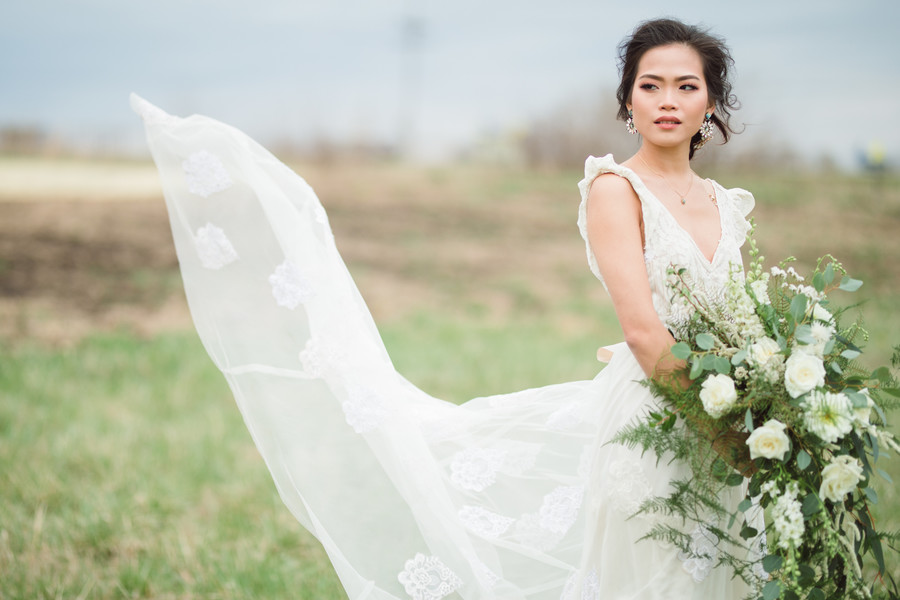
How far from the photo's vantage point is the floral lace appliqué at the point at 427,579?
7.40 ft

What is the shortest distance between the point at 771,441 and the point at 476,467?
1.10 metres

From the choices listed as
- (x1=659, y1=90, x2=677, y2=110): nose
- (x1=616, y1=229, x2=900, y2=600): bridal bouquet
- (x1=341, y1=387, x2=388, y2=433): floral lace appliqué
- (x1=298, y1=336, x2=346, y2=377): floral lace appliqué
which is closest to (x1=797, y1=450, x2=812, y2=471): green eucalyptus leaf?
(x1=616, y1=229, x2=900, y2=600): bridal bouquet

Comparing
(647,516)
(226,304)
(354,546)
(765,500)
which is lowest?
(354,546)

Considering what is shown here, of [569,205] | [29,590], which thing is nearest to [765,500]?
[29,590]

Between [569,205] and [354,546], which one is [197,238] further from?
[569,205]

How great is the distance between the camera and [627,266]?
1.94m

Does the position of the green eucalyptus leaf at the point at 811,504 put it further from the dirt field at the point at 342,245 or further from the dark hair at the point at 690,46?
the dirt field at the point at 342,245

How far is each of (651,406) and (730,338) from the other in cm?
34

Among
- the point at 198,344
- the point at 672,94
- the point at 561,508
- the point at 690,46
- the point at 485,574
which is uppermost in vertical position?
the point at 690,46

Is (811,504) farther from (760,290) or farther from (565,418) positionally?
(565,418)

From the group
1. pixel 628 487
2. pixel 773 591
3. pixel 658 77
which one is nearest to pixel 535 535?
pixel 628 487

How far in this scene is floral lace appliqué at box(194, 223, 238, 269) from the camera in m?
2.50

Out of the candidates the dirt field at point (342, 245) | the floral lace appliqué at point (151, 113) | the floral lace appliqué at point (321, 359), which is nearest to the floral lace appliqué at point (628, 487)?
the floral lace appliqué at point (321, 359)

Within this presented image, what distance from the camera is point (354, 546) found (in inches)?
90.8
